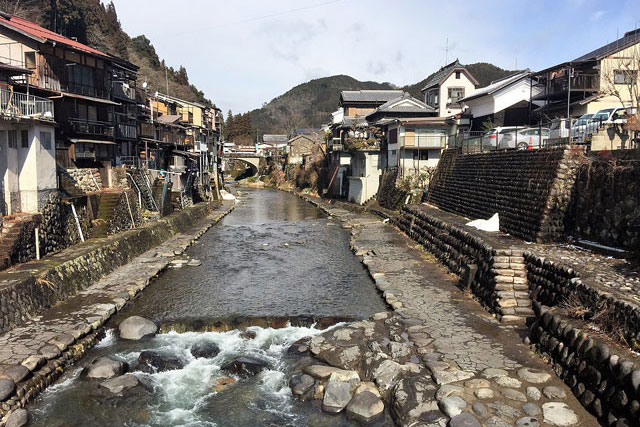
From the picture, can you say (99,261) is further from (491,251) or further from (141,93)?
(141,93)

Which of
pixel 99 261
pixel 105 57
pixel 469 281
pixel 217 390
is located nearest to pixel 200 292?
pixel 99 261

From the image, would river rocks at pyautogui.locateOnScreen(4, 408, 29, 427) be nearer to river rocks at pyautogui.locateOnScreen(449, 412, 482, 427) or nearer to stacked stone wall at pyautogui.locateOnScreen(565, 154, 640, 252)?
river rocks at pyautogui.locateOnScreen(449, 412, 482, 427)

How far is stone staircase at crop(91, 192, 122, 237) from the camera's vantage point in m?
26.1

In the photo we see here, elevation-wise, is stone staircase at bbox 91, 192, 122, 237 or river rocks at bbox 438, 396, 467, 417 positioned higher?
stone staircase at bbox 91, 192, 122, 237

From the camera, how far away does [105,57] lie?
110 feet

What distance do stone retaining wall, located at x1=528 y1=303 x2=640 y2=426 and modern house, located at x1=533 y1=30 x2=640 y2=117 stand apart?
1032 inches

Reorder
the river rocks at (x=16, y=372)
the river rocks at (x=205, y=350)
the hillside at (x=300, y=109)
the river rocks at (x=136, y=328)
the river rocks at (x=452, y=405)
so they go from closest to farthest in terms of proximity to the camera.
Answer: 1. the river rocks at (x=452, y=405)
2. the river rocks at (x=16, y=372)
3. the river rocks at (x=205, y=350)
4. the river rocks at (x=136, y=328)
5. the hillside at (x=300, y=109)

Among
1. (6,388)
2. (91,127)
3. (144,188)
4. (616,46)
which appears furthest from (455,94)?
(6,388)

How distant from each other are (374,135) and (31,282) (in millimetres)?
37021

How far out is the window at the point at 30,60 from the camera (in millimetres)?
28094

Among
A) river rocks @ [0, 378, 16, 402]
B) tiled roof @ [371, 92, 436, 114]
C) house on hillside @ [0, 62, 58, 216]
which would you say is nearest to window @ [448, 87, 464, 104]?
tiled roof @ [371, 92, 436, 114]

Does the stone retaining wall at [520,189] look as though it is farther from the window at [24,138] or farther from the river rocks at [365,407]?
the window at [24,138]

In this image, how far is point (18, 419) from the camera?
33.1 feet

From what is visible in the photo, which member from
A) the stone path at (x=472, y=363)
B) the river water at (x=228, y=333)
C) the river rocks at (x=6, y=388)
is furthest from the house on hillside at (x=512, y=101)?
the river rocks at (x=6, y=388)
